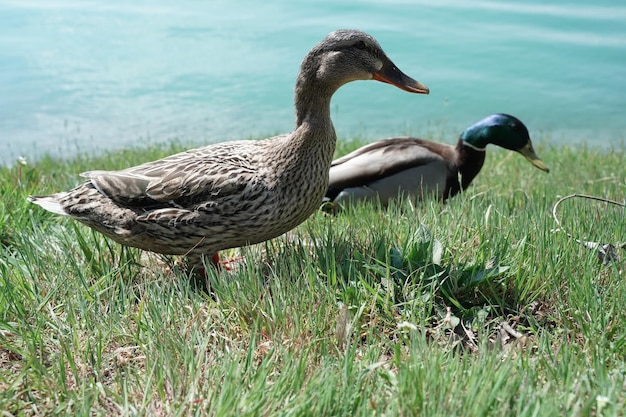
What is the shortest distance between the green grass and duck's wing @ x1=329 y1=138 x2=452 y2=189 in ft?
4.96

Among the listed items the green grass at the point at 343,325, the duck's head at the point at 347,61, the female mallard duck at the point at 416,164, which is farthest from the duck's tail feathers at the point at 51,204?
the female mallard duck at the point at 416,164

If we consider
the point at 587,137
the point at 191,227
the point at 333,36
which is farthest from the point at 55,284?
the point at 587,137

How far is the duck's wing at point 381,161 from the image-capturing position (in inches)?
195

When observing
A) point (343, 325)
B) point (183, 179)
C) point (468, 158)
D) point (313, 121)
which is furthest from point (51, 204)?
point (468, 158)

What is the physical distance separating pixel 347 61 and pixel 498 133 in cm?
260

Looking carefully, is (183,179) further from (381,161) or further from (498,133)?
(498,133)

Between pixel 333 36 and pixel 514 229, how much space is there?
1.18m

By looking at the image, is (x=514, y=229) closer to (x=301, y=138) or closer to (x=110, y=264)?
(x=301, y=138)

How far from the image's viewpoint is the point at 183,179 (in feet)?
10.2

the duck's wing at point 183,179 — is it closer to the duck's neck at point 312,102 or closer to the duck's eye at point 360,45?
the duck's neck at point 312,102

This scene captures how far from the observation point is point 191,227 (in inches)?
118

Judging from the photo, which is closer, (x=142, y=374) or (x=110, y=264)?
(x=142, y=374)

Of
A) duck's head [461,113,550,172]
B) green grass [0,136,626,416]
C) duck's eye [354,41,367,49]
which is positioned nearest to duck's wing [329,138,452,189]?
duck's head [461,113,550,172]

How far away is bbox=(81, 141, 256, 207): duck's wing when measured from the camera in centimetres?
303
